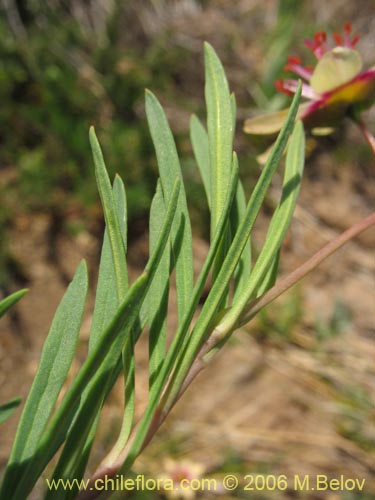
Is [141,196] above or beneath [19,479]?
beneath

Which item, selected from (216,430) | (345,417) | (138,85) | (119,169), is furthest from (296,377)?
(138,85)

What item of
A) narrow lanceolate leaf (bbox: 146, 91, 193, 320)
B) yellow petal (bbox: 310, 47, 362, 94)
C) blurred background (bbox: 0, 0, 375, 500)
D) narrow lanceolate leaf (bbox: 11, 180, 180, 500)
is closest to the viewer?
narrow lanceolate leaf (bbox: 11, 180, 180, 500)

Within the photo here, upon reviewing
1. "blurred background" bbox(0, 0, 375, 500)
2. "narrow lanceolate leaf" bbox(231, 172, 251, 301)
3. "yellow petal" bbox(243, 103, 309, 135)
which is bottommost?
"blurred background" bbox(0, 0, 375, 500)

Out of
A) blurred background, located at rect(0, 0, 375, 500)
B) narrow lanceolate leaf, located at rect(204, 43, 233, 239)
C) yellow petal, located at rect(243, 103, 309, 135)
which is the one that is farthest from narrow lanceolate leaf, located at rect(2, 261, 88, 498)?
blurred background, located at rect(0, 0, 375, 500)

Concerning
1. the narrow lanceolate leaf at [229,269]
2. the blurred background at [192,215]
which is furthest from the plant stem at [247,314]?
the blurred background at [192,215]

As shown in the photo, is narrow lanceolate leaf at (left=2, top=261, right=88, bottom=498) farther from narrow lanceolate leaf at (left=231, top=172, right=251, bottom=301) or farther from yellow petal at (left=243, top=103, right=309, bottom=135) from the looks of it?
yellow petal at (left=243, top=103, right=309, bottom=135)

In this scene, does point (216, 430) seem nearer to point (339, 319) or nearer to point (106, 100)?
point (339, 319)

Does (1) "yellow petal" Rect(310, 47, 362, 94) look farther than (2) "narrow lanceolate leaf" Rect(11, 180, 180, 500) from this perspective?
Yes
